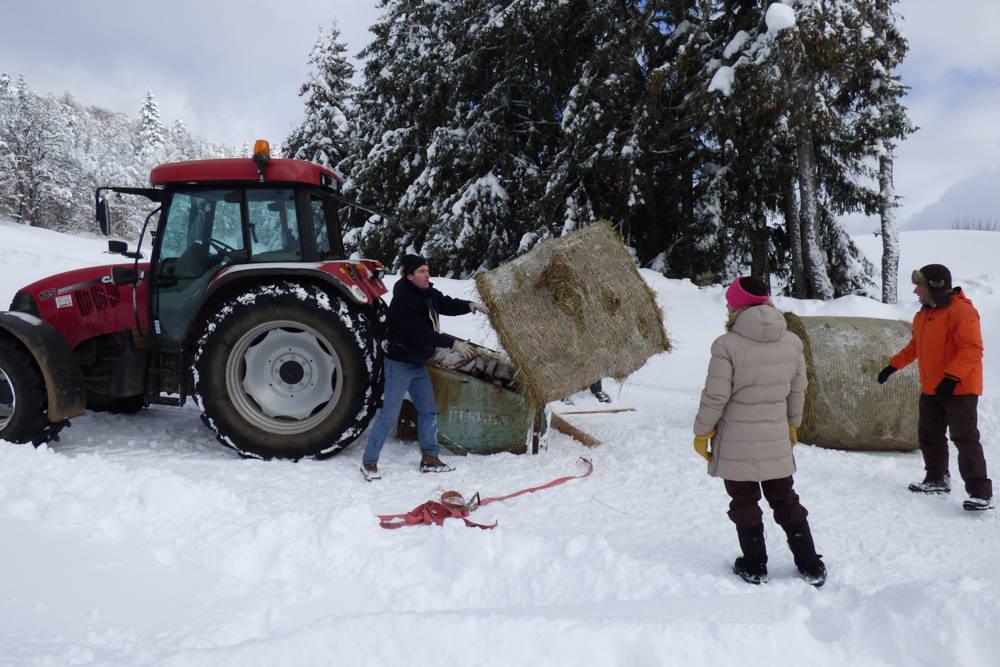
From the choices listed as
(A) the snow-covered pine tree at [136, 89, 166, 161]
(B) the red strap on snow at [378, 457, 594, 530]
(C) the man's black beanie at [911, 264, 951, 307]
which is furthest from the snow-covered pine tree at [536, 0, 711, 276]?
(A) the snow-covered pine tree at [136, 89, 166, 161]

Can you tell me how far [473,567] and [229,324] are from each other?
2646 mm

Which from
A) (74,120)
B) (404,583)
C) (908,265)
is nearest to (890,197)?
(404,583)

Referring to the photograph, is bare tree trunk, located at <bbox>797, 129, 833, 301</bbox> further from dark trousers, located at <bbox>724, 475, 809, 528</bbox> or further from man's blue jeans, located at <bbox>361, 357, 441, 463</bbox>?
dark trousers, located at <bbox>724, 475, 809, 528</bbox>

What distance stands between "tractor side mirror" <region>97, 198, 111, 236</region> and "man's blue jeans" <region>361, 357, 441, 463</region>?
7.29 ft

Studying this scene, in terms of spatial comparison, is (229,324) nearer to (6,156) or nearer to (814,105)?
(814,105)

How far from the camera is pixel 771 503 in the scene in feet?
9.16

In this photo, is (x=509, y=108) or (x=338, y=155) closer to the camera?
(x=509, y=108)

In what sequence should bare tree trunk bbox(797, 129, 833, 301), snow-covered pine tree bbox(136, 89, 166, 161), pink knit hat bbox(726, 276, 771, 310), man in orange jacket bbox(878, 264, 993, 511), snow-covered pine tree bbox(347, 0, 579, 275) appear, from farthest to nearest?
snow-covered pine tree bbox(136, 89, 166, 161), snow-covered pine tree bbox(347, 0, 579, 275), bare tree trunk bbox(797, 129, 833, 301), man in orange jacket bbox(878, 264, 993, 511), pink knit hat bbox(726, 276, 771, 310)

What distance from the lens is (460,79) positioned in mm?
13500

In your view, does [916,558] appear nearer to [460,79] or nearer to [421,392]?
[421,392]

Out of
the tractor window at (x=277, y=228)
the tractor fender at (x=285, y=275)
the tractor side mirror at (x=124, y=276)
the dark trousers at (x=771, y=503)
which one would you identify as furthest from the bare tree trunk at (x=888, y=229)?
the tractor side mirror at (x=124, y=276)

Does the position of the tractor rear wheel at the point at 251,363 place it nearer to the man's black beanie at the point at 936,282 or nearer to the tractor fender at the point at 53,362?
the tractor fender at the point at 53,362

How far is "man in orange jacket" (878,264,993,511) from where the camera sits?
143 inches

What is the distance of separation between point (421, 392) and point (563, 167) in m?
7.76
